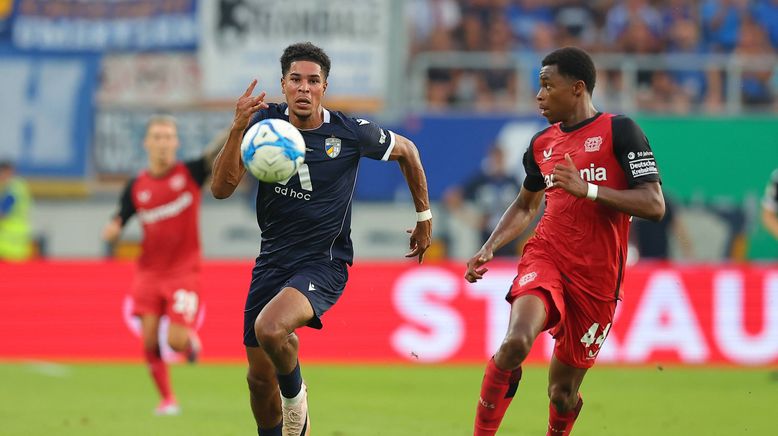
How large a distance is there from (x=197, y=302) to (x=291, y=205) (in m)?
4.61

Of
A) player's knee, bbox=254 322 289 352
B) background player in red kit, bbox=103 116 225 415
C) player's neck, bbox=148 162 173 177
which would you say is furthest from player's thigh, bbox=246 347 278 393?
player's neck, bbox=148 162 173 177

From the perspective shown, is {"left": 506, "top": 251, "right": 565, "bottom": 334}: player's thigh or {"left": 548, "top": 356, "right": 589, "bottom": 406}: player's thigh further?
{"left": 548, "top": 356, "right": 589, "bottom": 406}: player's thigh

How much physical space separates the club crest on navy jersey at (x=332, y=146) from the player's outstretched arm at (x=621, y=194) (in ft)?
4.90

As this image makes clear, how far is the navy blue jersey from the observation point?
25.8ft

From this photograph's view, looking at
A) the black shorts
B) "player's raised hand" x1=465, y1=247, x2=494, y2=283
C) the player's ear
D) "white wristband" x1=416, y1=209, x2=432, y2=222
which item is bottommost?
the black shorts


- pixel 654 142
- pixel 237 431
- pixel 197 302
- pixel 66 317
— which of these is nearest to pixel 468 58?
pixel 654 142

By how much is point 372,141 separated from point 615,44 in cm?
1273

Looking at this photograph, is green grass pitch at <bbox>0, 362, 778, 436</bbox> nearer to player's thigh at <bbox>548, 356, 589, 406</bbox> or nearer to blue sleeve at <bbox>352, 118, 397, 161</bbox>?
player's thigh at <bbox>548, 356, 589, 406</bbox>

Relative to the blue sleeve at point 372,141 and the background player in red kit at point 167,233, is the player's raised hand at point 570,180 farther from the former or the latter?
the background player in red kit at point 167,233

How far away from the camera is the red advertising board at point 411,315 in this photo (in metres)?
15.6

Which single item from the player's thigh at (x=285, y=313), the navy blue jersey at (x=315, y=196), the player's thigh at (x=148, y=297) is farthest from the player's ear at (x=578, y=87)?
the player's thigh at (x=148, y=297)

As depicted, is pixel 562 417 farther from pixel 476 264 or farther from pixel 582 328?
pixel 476 264

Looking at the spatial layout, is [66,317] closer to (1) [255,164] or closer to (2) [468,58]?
(2) [468,58]

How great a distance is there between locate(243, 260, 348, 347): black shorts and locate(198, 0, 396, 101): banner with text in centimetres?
1154
